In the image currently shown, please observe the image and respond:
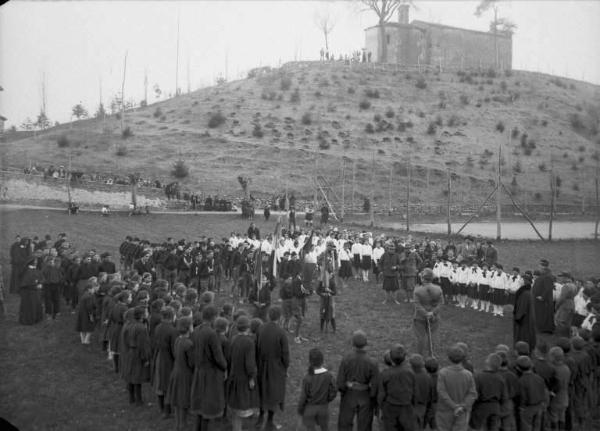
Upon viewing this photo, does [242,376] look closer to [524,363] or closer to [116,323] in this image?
[116,323]

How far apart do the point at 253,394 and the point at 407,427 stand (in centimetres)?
234

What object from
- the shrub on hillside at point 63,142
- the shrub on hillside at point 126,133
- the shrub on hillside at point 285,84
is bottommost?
the shrub on hillside at point 63,142

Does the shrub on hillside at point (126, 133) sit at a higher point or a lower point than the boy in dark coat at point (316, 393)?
higher

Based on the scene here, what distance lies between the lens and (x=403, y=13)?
79625mm

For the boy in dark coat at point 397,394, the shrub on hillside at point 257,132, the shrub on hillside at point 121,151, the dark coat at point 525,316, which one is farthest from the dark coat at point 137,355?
the shrub on hillside at point 257,132

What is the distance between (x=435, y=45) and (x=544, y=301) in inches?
3010

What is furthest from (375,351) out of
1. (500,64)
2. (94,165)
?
(500,64)

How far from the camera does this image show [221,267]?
1889 centimetres

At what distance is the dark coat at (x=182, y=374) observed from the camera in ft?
26.3

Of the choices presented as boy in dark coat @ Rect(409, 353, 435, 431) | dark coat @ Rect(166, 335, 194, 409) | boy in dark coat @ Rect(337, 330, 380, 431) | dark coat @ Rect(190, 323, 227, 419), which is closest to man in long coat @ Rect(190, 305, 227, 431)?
dark coat @ Rect(190, 323, 227, 419)

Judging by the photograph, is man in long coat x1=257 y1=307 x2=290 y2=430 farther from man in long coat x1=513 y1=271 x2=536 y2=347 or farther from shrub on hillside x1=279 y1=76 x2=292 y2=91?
shrub on hillside x1=279 y1=76 x2=292 y2=91

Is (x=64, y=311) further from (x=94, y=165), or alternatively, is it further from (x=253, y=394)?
(x=94, y=165)

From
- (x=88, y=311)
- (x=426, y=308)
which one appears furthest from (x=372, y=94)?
(x=426, y=308)

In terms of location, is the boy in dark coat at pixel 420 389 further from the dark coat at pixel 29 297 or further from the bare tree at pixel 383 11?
the bare tree at pixel 383 11
